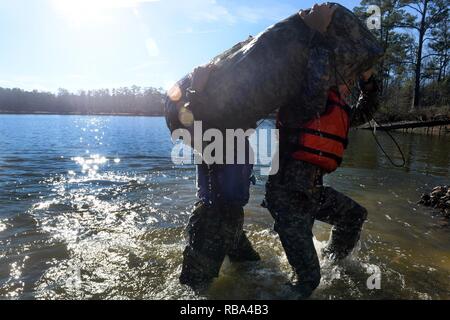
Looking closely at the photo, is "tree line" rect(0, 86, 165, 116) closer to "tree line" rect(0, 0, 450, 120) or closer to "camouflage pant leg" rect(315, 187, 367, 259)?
"tree line" rect(0, 0, 450, 120)

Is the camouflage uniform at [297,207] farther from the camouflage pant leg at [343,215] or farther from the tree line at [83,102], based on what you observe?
the tree line at [83,102]

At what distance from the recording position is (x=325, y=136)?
13.9 ft

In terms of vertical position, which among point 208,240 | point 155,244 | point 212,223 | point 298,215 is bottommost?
point 155,244

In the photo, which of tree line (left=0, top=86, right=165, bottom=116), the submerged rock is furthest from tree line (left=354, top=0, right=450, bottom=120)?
tree line (left=0, top=86, right=165, bottom=116)

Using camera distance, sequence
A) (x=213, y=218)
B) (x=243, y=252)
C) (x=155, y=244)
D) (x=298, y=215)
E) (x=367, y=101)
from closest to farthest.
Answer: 1. (x=298, y=215)
2. (x=213, y=218)
3. (x=367, y=101)
4. (x=243, y=252)
5. (x=155, y=244)

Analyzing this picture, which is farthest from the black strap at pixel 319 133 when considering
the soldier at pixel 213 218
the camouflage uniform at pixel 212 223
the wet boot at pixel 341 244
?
the wet boot at pixel 341 244

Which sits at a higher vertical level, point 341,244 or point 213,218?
point 213,218

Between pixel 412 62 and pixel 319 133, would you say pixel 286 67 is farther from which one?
pixel 412 62

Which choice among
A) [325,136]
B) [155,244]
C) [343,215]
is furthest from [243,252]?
[325,136]

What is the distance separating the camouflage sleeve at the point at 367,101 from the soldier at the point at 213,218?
1505 millimetres

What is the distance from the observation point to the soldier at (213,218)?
4.43 metres

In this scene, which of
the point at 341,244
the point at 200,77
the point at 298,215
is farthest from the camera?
the point at 341,244

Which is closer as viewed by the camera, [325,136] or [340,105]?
[325,136]

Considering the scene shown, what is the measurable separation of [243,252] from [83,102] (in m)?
191
